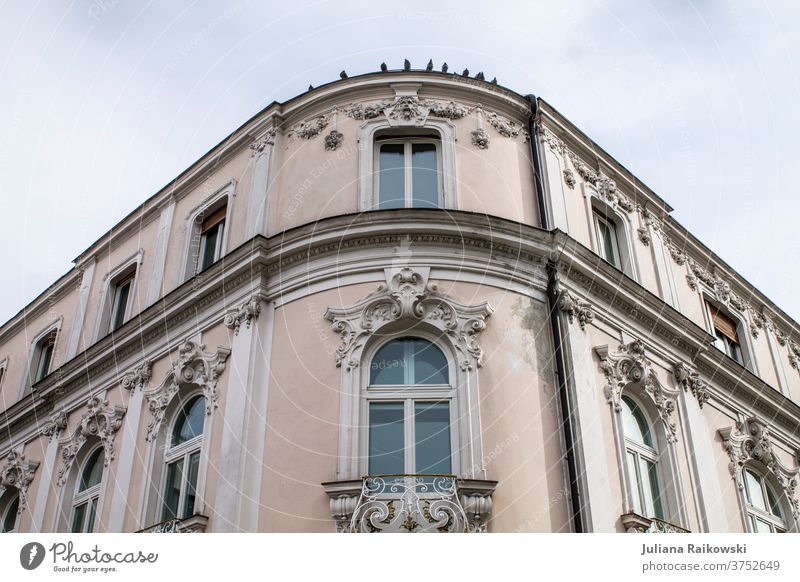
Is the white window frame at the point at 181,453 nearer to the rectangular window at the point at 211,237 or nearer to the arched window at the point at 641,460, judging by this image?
the rectangular window at the point at 211,237

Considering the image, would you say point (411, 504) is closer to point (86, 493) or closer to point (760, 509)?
point (86, 493)

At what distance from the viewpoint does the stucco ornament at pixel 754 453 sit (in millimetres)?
21172

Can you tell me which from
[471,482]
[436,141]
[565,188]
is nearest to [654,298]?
[565,188]

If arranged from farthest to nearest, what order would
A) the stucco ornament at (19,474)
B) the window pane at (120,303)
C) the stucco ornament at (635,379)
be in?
the window pane at (120,303)
the stucco ornament at (19,474)
the stucco ornament at (635,379)

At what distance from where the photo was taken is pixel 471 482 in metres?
14.8

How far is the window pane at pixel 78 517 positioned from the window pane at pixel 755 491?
1571cm

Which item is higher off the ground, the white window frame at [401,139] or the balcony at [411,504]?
the white window frame at [401,139]

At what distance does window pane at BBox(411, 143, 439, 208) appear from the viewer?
18.9 metres

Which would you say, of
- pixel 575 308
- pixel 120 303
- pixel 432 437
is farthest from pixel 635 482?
pixel 120 303

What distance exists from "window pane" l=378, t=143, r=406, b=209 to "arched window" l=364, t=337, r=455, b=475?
3.34 meters

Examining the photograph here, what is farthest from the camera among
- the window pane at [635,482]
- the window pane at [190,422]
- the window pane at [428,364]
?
the window pane at [190,422]

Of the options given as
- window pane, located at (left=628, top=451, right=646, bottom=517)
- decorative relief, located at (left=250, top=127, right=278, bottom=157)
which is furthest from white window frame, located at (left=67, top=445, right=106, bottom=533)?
window pane, located at (left=628, top=451, right=646, bottom=517)

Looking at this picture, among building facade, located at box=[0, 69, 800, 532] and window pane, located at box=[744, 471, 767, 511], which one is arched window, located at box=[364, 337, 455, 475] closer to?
building facade, located at box=[0, 69, 800, 532]

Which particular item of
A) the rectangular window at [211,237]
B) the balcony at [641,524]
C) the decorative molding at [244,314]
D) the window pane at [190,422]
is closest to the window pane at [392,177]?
the decorative molding at [244,314]
